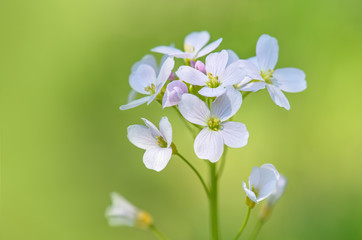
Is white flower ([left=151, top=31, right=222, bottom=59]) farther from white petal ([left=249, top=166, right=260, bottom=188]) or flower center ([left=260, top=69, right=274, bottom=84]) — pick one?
white petal ([left=249, top=166, right=260, bottom=188])

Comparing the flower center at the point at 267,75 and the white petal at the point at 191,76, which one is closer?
the white petal at the point at 191,76

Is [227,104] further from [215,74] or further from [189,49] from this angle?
[189,49]

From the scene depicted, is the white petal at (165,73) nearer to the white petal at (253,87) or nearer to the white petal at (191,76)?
the white petal at (191,76)

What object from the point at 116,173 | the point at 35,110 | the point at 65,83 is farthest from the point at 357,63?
the point at 35,110

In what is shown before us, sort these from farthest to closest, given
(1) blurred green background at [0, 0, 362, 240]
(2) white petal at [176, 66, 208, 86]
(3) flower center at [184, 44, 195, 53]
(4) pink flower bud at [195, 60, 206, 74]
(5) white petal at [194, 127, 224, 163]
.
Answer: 1. (1) blurred green background at [0, 0, 362, 240]
2. (3) flower center at [184, 44, 195, 53]
3. (4) pink flower bud at [195, 60, 206, 74]
4. (2) white petal at [176, 66, 208, 86]
5. (5) white petal at [194, 127, 224, 163]

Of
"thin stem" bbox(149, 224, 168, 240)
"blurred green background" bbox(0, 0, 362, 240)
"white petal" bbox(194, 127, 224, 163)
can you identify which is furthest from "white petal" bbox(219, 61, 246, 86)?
"blurred green background" bbox(0, 0, 362, 240)

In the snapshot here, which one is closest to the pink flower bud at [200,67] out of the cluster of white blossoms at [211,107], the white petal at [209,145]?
the cluster of white blossoms at [211,107]

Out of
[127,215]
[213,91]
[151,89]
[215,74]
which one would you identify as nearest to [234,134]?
[213,91]
